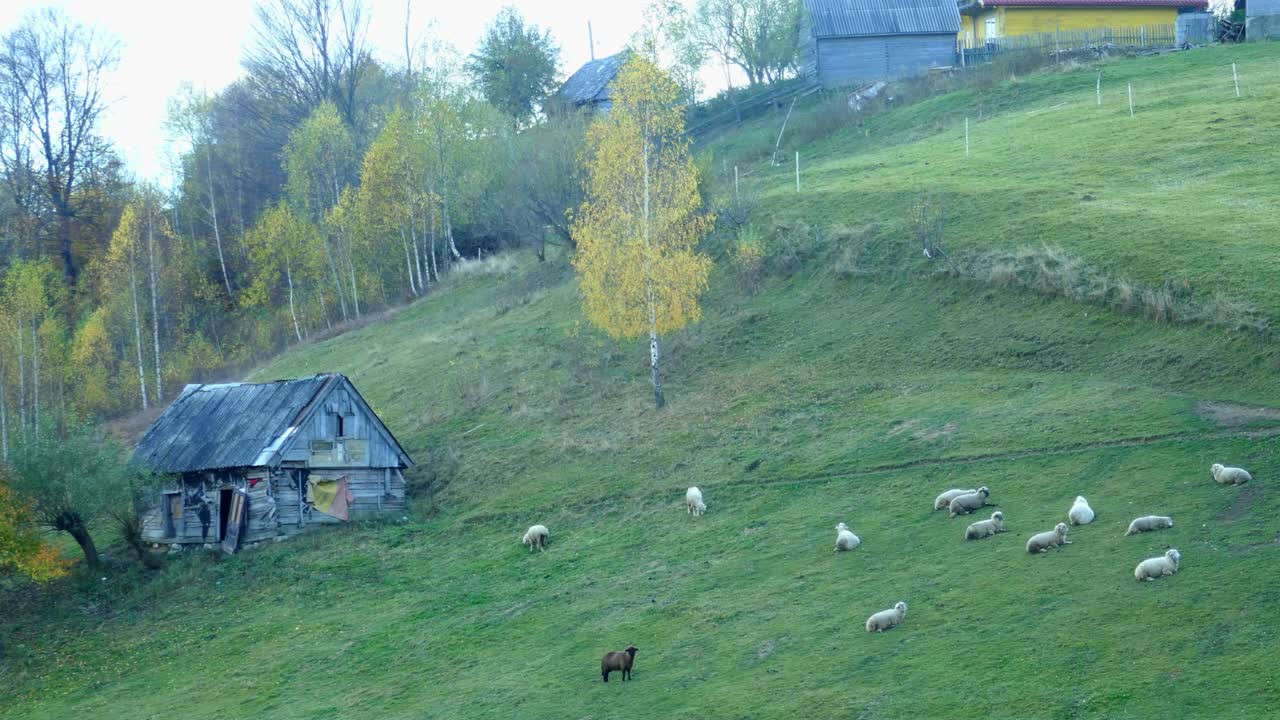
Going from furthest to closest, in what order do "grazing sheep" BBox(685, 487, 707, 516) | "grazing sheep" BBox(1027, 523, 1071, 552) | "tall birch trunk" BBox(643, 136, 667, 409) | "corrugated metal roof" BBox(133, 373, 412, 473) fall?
1. "tall birch trunk" BBox(643, 136, 667, 409)
2. "corrugated metal roof" BBox(133, 373, 412, 473)
3. "grazing sheep" BBox(685, 487, 707, 516)
4. "grazing sheep" BBox(1027, 523, 1071, 552)

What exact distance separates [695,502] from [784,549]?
15.5 feet

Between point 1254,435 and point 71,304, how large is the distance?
7188 centimetres

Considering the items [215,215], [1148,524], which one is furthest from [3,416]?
[1148,524]

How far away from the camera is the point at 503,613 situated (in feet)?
98.0

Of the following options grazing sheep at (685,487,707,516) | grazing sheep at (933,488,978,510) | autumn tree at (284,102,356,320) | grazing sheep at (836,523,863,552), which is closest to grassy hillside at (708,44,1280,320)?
grazing sheep at (933,488,978,510)

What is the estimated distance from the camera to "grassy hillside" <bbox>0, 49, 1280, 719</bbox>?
21.5m

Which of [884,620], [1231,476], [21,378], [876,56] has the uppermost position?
[876,56]

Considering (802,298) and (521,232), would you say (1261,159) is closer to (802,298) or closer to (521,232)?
(802,298)

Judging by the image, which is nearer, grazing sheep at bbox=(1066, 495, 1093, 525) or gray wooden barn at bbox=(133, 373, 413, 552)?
grazing sheep at bbox=(1066, 495, 1093, 525)

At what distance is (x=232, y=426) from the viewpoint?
43.5 m

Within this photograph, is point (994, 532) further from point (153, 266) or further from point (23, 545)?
point (153, 266)

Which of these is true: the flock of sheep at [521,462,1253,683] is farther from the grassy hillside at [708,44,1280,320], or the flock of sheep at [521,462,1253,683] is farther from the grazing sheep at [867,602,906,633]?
the grassy hillside at [708,44,1280,320]

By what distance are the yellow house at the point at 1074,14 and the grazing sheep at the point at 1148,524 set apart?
59831 millimetres

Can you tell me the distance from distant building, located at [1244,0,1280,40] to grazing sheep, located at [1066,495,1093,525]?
56234 mm
